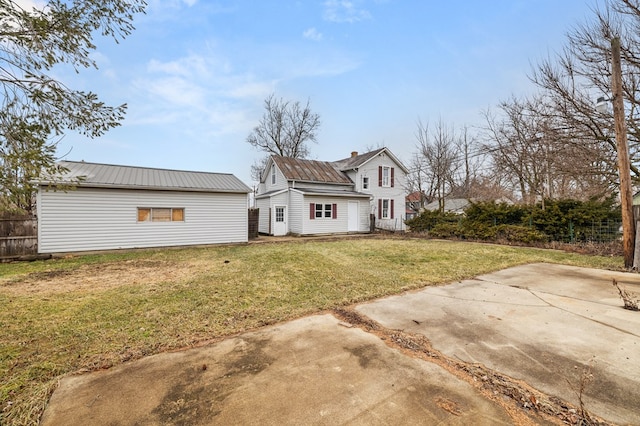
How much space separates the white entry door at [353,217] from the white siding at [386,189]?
2.05 meters

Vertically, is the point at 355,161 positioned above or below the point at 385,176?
above

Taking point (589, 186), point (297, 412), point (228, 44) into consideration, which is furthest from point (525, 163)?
point (297, 412)

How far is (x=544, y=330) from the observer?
10.8 feet

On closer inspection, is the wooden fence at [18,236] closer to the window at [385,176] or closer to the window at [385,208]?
the window at [385,208]

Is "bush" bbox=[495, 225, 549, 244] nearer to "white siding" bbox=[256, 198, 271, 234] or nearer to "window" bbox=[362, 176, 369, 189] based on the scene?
"window" bbox=[362, 176, 369, 189]

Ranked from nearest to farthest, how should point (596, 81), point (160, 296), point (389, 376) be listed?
point (389, 376), point (160, 296), point (596, 81)

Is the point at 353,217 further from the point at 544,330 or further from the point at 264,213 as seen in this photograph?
the point at 544,330

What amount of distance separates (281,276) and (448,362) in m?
4.26

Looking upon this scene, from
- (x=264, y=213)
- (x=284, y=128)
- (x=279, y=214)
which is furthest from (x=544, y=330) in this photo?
(x=284, y=128)

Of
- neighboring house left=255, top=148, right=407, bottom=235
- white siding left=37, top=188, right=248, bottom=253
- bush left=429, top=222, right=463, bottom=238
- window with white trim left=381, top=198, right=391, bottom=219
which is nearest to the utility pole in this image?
bush left=429, top=222, right=463, bottom=238

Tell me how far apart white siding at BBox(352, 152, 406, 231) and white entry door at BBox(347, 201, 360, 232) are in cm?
205

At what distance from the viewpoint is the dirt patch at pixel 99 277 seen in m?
5.53

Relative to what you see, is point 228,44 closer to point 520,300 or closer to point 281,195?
point 281,195

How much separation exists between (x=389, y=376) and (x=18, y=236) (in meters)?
12.7
